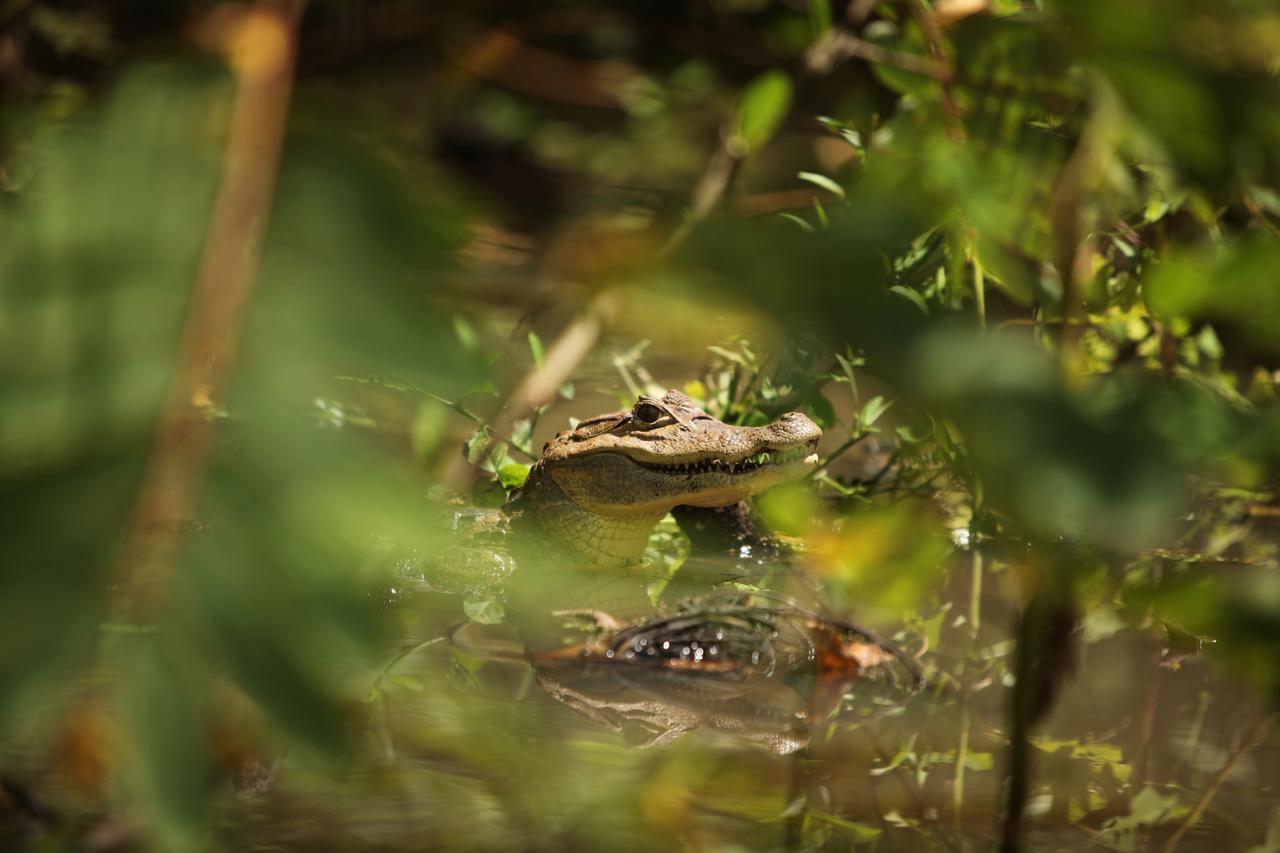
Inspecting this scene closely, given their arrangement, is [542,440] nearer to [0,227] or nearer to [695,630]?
[695,630]

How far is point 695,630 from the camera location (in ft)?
7.63

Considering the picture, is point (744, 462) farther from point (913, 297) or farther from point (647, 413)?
point (913, 297)

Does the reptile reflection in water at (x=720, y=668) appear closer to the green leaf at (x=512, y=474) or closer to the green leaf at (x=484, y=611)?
the green leaf at (x=484, y=611)

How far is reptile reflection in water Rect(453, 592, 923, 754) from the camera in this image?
2045 millimetres

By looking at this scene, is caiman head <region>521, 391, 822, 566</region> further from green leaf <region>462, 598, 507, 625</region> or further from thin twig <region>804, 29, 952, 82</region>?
thin twig <region>804, 29, 952, 82</region>

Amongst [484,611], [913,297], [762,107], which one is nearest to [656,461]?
[484,611]

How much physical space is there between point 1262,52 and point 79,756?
21.9 inches

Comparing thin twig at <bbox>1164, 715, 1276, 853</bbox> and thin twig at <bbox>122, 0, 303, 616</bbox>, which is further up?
thin twig at <bbox>122, 0, 303, 616</bbox>

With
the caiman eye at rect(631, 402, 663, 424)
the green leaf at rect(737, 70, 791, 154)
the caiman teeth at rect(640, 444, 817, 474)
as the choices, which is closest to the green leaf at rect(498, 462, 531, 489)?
the caiman teeth at rect(640, 444, 817, 474)

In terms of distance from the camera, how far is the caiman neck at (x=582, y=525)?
3391 millimetres

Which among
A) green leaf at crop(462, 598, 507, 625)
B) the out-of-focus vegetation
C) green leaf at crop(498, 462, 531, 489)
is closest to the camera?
the out-of-focus vegetation

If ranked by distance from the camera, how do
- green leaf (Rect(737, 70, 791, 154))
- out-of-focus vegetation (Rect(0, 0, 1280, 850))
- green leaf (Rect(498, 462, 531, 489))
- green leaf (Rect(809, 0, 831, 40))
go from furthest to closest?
green leaf (Rect(498, 462, 531, 489)) → green leaf (Rect(809, 0, 831, 40)) → green leaf (Rect(737, 70, 791, 154)) → out-of-focus vegetation (Rect(0, 0, 1280, 850))

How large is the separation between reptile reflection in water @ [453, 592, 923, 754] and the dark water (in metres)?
0.04

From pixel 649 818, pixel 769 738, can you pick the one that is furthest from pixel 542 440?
pixel 649 818
